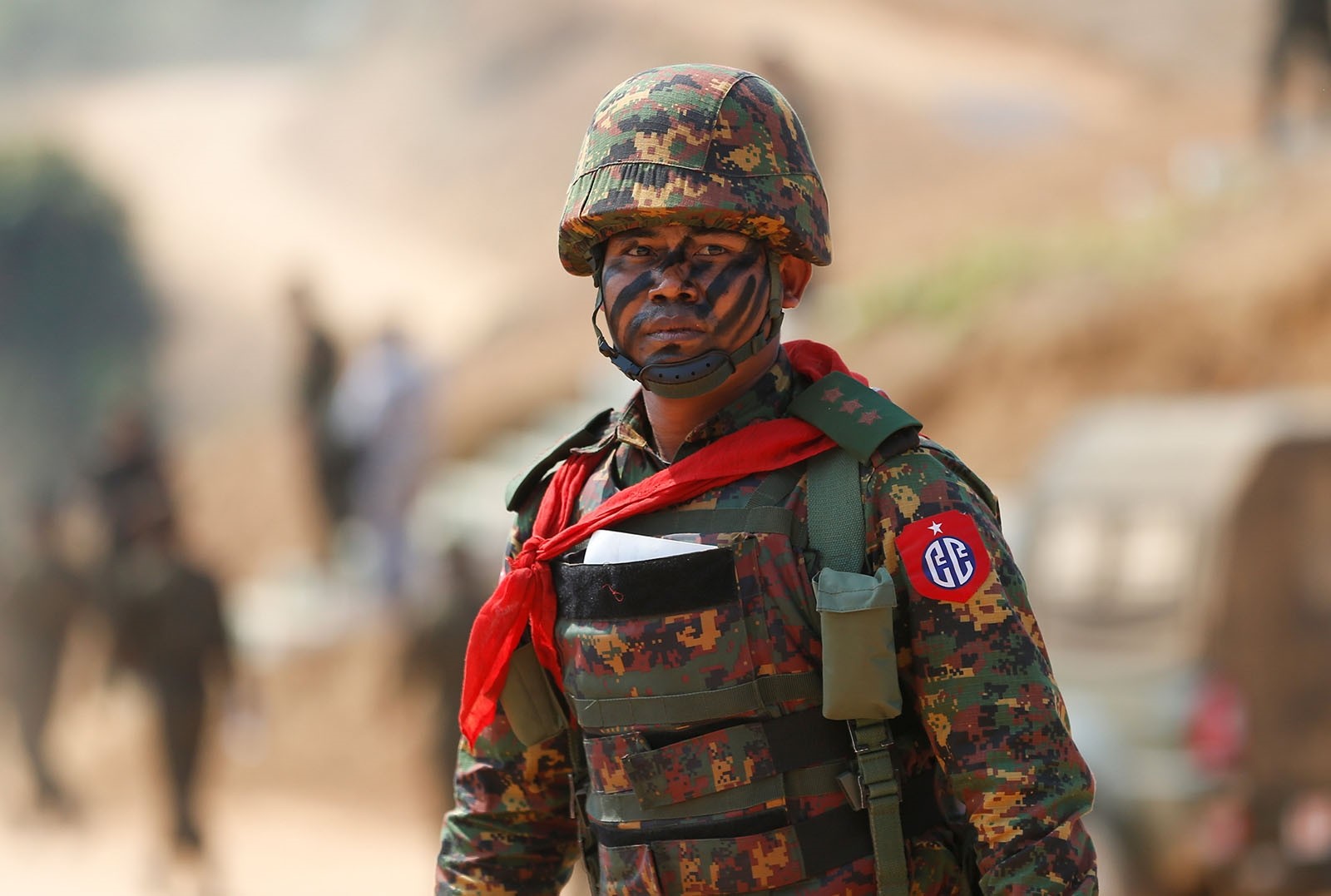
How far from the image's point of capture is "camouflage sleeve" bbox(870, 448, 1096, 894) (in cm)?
200

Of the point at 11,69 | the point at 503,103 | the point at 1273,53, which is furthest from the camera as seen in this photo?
the point at 11,69

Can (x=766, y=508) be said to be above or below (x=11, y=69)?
below

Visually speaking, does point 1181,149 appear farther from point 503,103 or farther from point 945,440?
point 503,103

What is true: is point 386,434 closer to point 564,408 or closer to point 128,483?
point 128,483

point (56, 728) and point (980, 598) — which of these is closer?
point (980, 598)

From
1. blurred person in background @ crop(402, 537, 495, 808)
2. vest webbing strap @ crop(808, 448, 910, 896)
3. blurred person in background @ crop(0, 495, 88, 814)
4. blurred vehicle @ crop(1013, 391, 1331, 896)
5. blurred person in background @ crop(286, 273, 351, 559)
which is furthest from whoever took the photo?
blurred person in background @ crop(286, 273, 351, 559)

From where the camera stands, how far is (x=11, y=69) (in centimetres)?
5209

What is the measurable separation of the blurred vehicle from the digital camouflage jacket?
5401mm

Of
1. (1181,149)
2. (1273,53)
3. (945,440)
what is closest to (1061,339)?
(945,440)

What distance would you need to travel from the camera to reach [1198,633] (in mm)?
7453

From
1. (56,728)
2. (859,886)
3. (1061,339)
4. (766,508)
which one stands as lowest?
(859,886)

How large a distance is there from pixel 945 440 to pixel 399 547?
4.90 m

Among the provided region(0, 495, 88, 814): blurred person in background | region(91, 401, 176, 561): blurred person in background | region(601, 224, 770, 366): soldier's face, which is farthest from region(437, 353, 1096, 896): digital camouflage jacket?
region(0, 495, 88, 814): blurred person in background

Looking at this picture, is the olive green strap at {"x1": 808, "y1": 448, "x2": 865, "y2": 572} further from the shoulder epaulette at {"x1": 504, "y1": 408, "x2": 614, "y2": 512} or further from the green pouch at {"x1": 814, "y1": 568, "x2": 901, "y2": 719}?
the shoulder epaulette at {"x1": 504, "y1": 408, "x2": 614, "y2": 512}
